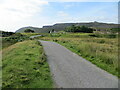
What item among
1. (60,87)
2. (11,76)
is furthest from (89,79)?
(11,76)

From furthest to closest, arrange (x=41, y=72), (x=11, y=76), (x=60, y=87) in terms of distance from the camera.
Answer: (x=41, y=72)
(x=11, y=76)
(x=60, y=87)

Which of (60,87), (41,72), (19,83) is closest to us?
(60,87)

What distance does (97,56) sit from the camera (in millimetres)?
12570

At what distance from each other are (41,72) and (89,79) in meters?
2.85

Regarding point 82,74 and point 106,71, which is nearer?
point 82,74

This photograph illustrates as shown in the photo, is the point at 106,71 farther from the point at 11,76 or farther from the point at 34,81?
the point at 11,76

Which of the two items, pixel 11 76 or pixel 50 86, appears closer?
pixel 50 86

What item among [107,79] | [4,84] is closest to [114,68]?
[107,79]

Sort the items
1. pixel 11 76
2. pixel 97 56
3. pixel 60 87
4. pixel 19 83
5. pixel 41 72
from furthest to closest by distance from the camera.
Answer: pixel 97 56 < pixel 41 72 < pixel 11 76 < pixel 19 83 < pixel 60 87

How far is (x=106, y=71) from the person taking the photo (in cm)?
882

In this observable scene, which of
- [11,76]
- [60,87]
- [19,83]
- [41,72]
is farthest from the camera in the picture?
[41,72]

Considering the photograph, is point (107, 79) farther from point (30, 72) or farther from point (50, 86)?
point (30, 72)

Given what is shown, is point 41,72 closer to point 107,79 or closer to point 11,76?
point 11,76

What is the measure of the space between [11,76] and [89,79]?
4.15 meters
